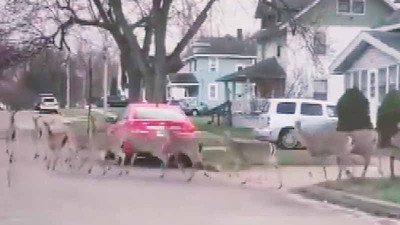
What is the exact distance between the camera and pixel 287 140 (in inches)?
1149

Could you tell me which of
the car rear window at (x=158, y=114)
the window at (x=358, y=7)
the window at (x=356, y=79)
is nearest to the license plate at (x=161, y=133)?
the car rear window at (x=158, y=114)

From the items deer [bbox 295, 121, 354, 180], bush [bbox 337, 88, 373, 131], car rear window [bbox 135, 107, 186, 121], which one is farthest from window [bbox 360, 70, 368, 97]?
deer [bbox 295, 121, 354, 180]

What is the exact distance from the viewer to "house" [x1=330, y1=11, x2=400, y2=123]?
32031mm

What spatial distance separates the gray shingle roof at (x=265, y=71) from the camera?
53406mm

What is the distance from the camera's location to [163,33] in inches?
1314

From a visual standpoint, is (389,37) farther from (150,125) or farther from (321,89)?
(321,89)

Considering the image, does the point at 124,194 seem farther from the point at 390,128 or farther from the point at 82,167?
the point at 390,128

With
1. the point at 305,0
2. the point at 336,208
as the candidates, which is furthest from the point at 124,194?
the point at 305,0

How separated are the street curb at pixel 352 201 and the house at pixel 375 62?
51.6 feet

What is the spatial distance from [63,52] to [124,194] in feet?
76.3

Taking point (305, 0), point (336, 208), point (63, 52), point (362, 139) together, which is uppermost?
point (305, 0)

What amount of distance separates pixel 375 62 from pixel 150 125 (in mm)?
15276

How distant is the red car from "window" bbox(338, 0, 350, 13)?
1319 inches

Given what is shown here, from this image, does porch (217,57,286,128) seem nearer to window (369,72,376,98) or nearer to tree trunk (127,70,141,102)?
tree trunk (127,70,141,102)
